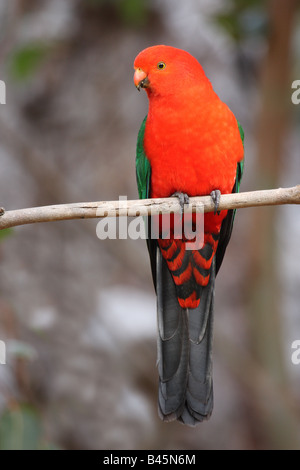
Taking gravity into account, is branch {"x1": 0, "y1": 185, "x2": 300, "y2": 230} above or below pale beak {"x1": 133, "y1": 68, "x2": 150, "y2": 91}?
below

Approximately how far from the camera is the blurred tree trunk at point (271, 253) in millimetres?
4527

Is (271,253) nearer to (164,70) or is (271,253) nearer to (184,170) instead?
(184,170)

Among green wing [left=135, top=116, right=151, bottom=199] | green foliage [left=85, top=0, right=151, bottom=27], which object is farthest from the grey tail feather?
green foliage [left=85, top=0, right=151, bottom=27]

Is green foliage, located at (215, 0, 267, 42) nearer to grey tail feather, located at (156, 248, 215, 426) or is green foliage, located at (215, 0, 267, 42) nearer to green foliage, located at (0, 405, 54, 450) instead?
grey tail feather, located at (156, 248, 215, 426)

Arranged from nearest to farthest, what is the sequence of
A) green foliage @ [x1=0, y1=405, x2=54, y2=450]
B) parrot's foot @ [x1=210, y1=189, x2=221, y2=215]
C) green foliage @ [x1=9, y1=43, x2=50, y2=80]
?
parrot's foot @ [x1=210, y1=189, x2=221, y2=215]
green foliage @ [x1=0, y1=405, x2=54, y2=450]
green foliage @ [x1=9, y1=43, x2=50, y2=80]

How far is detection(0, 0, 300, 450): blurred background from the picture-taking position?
4.66 m

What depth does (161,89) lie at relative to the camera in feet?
10.3

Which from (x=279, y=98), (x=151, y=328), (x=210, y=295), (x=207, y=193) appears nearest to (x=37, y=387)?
(x=151, y=328)

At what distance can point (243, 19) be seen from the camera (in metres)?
4.62

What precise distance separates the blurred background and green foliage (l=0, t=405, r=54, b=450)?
87 cm

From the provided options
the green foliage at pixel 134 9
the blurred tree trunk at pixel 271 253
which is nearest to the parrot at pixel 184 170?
the blurred tree trunk at pixel 271 253

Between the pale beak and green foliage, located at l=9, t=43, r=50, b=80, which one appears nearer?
the pale beak

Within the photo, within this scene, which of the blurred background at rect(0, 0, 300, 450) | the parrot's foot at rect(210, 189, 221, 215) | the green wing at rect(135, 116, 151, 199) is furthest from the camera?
the blurred background at rect(0, 0, 300, 450)

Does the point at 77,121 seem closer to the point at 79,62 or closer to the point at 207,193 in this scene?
the point at 79,62
